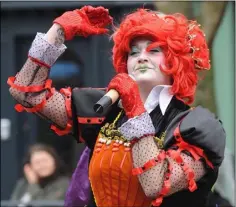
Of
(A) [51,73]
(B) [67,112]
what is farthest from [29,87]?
(A) [51,73]

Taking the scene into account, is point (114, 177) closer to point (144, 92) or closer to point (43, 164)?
point (144, 92)

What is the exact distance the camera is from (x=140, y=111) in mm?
2764

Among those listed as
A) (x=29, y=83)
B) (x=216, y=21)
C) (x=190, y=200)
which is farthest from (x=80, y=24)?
(x=216, y=21)

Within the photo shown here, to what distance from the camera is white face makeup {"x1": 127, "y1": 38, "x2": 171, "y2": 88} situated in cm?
292

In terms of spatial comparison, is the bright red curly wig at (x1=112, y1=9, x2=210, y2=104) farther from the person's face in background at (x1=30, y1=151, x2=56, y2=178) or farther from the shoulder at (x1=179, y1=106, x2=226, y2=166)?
the person's face in background at (x1=30, y1=151, x2=56, y2=178)

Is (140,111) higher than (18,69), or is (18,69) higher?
(140,111)

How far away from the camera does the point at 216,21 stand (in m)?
4.05

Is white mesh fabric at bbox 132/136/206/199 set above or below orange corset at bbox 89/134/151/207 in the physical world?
above

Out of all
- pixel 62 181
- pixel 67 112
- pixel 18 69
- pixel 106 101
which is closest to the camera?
→ pixel 106 101

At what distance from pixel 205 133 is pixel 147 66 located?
33 cm

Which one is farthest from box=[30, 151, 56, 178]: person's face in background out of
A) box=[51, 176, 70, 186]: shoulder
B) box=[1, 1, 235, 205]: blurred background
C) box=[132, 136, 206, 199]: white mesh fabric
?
box=[132, 136, 206, 199]: white mesh fabric

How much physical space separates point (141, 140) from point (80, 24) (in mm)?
515

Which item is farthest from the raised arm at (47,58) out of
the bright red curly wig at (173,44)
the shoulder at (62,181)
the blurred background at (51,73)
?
the blurred background at (51,73)

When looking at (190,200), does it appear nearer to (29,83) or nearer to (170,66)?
(170,66)
